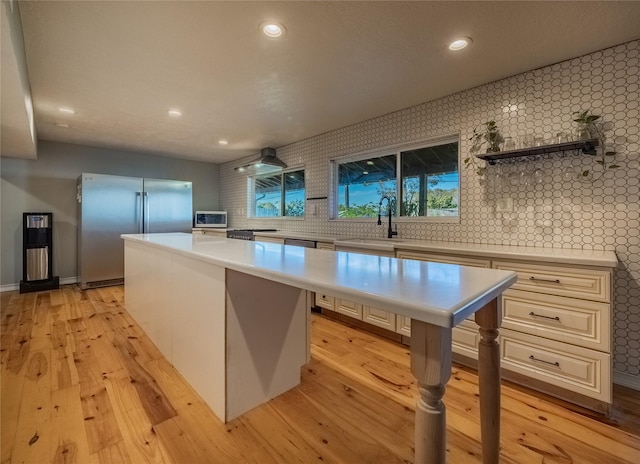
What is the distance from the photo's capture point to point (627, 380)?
1.89 metres

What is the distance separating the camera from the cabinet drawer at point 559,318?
5.31 ft

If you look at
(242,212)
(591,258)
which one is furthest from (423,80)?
(242,212)

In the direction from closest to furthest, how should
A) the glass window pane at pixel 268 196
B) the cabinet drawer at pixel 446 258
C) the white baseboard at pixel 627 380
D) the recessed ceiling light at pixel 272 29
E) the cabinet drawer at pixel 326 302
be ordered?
the recessed ceiling light at pixel 272 29
the white baseboard at pixel 627 380
the cabinet drawer at pixel 446 258
the cabinet drawer at pixel 326 302
the glass window pane at pixel 268 196

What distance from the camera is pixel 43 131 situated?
3.86 meters

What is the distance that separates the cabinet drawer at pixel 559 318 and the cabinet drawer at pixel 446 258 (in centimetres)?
26

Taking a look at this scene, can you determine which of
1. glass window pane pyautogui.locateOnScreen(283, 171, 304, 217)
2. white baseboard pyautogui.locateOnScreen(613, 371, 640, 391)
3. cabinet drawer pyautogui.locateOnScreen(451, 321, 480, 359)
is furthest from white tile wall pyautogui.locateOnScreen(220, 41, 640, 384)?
glass window pane pyautogui.locateOnScreen(283, 171, 304, 217)

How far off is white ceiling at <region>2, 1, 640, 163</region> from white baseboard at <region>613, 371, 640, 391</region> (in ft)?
6.76

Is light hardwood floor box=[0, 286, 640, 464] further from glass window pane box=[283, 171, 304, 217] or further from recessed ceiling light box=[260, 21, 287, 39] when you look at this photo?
glass window pane box=[283, 171, 304, 217]

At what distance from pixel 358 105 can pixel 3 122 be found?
3254 mm

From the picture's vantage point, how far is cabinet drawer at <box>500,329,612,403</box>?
1602 mm

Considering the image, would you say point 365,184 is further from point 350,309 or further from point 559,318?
point 559,318

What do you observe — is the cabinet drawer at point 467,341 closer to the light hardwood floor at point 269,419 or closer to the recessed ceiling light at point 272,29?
the light hardwood floor at point 269,419

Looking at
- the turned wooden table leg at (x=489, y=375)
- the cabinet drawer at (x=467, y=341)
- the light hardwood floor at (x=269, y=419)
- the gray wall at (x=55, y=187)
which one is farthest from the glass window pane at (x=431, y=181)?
the gray wall at (x=55, y=187)

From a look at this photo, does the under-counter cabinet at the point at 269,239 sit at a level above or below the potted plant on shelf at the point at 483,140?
below
